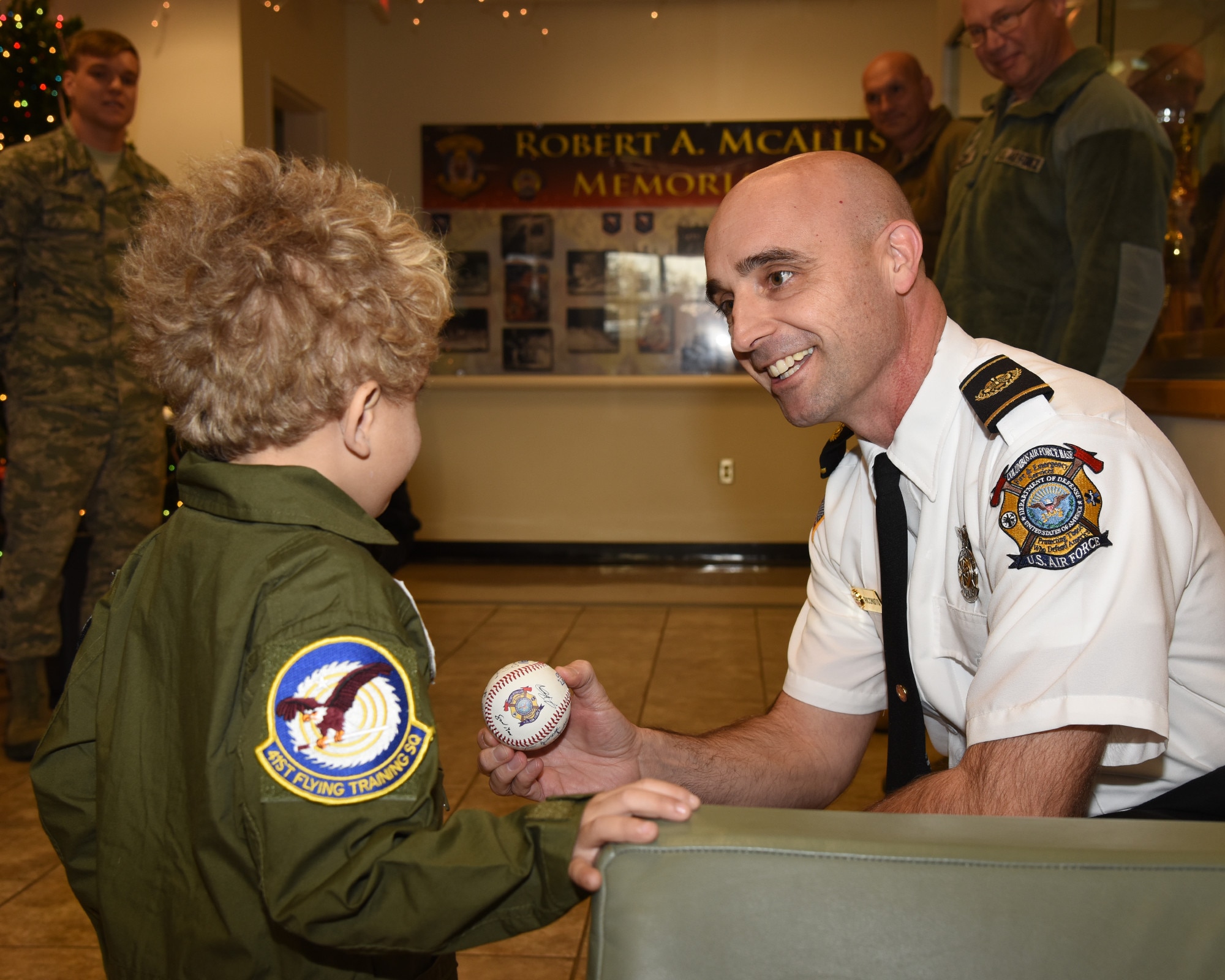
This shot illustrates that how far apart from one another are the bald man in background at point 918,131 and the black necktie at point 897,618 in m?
2.17

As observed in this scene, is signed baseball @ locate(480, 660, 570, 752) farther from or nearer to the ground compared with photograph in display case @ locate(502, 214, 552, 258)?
nearer to the ground

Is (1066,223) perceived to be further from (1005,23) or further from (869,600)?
(869,600)

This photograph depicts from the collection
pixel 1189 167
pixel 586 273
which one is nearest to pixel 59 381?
pixel 1189 167

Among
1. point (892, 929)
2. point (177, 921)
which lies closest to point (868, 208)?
point (892, 929)

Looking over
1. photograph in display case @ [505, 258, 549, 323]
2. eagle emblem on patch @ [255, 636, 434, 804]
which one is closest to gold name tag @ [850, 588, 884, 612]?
eagle emblem on patch @ [255, 636, 434, 804]

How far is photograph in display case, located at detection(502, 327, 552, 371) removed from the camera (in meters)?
6.21

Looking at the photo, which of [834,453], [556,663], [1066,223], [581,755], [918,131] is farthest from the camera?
[556,663]

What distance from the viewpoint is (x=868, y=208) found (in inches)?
52.8

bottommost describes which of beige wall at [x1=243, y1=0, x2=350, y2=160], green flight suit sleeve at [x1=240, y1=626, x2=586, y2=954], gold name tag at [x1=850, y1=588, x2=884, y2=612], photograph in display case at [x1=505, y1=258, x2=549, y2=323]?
green flight suit sleeve at [x1=240, y1=626, x2=586, y2=954]

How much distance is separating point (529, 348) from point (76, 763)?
5.36 metres

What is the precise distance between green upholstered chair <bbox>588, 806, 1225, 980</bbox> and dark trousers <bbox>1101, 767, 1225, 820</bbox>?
0.49 metres

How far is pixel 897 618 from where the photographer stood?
1273 millimetres

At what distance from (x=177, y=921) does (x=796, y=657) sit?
0.89m

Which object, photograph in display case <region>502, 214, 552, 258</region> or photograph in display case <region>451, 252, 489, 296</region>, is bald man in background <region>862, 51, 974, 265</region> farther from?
photograph in display case <region>451, 252, 489, 296</region>
